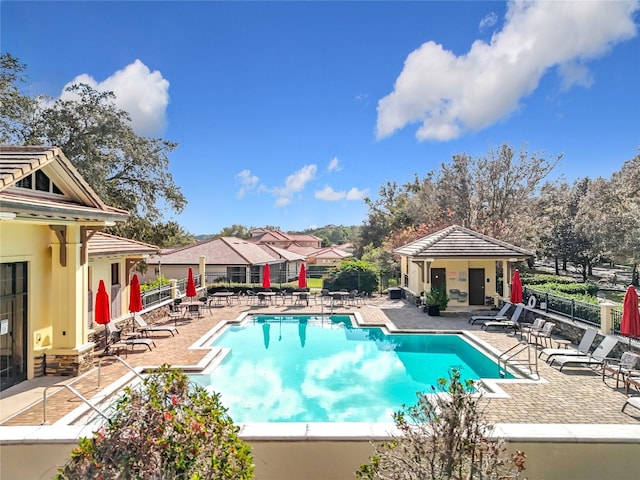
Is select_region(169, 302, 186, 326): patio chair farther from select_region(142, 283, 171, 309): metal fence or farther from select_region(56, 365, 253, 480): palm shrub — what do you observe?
select_region(56, 365, 253, 480): palm shrub

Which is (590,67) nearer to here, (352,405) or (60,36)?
(352,405)

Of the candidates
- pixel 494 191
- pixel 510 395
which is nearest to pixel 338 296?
pixel 510 395

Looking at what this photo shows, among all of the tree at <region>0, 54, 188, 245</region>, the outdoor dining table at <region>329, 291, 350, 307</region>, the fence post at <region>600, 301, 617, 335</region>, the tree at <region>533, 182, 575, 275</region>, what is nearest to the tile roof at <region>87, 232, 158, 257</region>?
the tree at <region>0, 54, 188, 245</region>

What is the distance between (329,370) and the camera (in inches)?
516

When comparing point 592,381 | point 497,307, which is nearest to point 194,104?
point 497,307

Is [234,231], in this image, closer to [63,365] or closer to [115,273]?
[115,273]

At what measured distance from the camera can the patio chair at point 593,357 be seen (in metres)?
10.9

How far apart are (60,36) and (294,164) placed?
36.9 m

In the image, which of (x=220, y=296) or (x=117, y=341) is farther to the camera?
(x=220, y=296)

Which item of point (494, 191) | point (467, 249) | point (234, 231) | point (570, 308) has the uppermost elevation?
point (234, 231)

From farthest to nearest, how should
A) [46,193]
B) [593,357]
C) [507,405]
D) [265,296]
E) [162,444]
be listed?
[265,296] < [593,357] < [46,193] < [507,405] < [162,444]

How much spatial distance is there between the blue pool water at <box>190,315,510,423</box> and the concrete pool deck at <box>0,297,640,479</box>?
133cm

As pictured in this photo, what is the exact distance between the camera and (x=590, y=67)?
18.8 m

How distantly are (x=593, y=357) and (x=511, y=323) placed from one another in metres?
5.24
